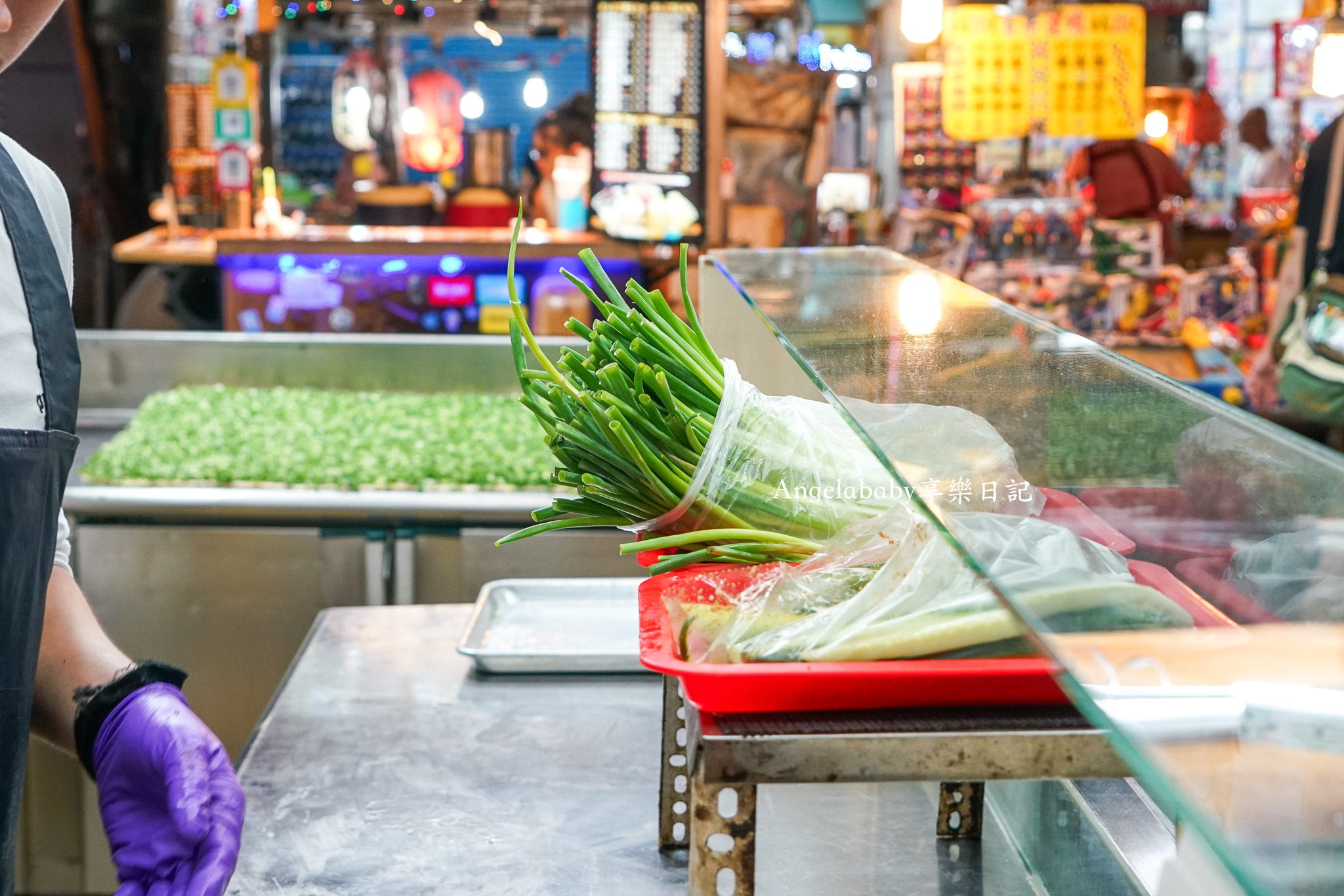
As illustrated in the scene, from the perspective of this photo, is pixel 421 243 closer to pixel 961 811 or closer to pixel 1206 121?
pixel 961 811

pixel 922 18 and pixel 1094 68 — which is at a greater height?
pixel 922 18

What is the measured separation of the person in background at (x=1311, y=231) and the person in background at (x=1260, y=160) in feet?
13.2

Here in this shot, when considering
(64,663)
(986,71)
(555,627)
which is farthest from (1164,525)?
(986,71)

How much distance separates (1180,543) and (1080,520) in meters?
0.06

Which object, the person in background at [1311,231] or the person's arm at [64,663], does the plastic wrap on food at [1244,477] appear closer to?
the person's arm at [64,663]

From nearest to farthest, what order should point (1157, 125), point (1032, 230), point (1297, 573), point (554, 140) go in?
1. point (1297, 573)
2. point (1032, 230)
3. point (554, 140)
4. point (1157, 125)

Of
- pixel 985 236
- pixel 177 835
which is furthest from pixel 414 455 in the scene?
pixel 985 236

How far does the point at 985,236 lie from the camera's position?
653 centimetres

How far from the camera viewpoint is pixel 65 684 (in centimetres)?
148

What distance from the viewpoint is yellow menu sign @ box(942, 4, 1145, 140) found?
258 inches

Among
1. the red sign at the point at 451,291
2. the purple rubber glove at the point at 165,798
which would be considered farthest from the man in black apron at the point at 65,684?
the red sign at the point at 451,291

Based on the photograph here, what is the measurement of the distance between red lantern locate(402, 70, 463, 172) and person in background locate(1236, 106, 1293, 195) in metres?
5.32

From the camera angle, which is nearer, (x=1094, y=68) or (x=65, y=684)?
(x=65, y=684)

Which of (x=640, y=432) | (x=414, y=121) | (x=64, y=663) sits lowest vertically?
(x=64, y=663)
